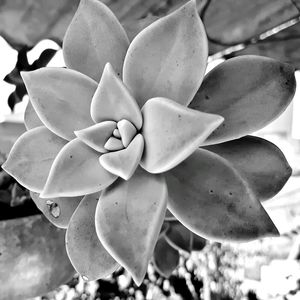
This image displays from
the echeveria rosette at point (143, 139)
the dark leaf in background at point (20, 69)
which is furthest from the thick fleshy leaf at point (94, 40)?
the dark leaf in background at point (20, 69)

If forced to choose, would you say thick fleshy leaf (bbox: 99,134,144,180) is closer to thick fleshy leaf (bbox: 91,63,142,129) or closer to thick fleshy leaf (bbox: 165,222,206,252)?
thick fleshy leaf (bbox: 91,63,142,129)

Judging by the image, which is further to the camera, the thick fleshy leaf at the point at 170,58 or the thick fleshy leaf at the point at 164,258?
the thick fleshy leaf at the point at 164,258

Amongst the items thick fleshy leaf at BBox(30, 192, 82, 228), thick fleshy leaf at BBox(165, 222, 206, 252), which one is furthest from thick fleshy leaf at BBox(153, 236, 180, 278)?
thick fleshy leaf at BBox(30, 192, 82, 228)

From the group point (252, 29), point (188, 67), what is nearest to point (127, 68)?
point (188, 67)

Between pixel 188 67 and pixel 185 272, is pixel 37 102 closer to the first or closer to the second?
pixel 188 67

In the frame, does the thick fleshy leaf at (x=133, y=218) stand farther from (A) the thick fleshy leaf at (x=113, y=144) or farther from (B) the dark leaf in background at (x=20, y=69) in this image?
(B) the dark leaf in background at (x=20, y=69)
